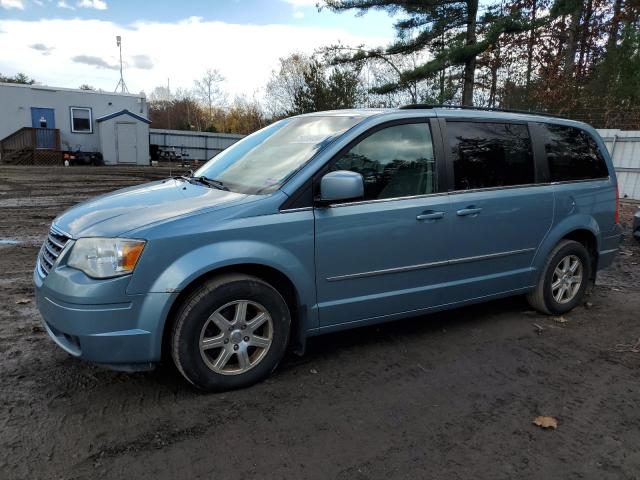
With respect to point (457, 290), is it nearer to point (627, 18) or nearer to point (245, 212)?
point (245, 212)

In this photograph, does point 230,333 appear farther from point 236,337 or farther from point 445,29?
point 445,29

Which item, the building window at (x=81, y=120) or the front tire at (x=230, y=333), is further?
the building window at (x=81, y=120)

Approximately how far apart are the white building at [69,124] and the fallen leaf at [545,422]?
29.2 m

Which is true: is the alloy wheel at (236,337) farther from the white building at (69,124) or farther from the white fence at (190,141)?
the white fence at (190,141)

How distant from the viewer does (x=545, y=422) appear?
10.0ft

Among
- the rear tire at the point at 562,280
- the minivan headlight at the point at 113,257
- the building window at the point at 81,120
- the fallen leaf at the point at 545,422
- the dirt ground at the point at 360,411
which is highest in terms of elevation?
the building window at the point at 81,120

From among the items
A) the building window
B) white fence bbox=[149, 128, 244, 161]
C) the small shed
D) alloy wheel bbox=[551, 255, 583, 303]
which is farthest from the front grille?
white fence bbox=[149, 128, 244, 161]

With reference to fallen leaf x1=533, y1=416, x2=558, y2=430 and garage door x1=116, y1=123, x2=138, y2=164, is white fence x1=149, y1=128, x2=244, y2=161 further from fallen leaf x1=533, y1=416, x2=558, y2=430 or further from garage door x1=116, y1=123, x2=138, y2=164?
fallen leaf x1=533, y1=416, x2=558, y2=430

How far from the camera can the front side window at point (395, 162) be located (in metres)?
3.72

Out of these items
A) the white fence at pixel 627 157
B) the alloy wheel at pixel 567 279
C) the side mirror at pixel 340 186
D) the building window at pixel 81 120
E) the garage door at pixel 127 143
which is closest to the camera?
the side mirror at pixel 340 186

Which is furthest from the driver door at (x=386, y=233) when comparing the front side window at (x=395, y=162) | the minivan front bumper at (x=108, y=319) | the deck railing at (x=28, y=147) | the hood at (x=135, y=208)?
the deck railing at (x=28, y=147)

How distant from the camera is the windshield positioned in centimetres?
362

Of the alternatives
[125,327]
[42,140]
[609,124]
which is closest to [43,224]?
[125,327]

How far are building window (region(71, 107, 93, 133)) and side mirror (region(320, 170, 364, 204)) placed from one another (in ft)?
94.2
